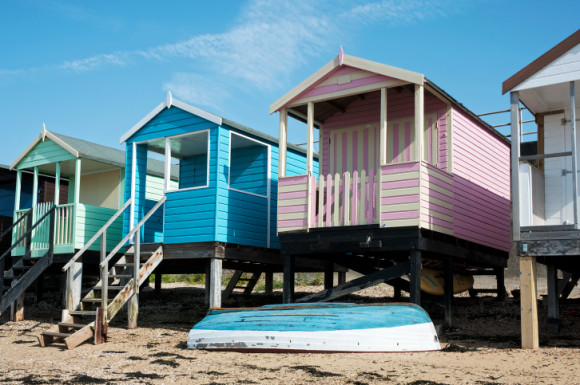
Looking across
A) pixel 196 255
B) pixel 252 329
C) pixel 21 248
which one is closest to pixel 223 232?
pixel 196 255

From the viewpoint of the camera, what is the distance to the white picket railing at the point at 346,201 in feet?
40.4

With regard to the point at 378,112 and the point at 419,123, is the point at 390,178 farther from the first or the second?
the point at 378,112

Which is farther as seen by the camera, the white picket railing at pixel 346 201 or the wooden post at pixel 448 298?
the wooden post at pixel 448 298

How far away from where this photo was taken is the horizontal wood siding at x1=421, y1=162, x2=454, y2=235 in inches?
470

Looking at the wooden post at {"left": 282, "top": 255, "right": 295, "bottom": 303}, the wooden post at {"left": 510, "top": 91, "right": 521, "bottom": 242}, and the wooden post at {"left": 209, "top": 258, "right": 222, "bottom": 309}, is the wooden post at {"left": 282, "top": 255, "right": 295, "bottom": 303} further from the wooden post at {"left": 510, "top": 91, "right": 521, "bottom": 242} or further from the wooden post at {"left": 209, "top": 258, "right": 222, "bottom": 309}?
the wooden post at {"left": 510, "top": 91, "right": 521, "bottom": 242}

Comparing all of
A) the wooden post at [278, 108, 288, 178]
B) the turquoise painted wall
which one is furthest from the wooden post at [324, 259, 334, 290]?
the wooden post at [278, 108, 288, 178]

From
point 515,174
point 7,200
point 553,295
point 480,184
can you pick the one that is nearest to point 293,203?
point 515,174

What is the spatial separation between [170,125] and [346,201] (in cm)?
504

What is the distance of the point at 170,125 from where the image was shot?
1551 cm

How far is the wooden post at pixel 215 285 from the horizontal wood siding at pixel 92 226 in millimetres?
3666

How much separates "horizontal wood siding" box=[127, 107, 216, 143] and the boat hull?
508 cm

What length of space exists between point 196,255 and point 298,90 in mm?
3983

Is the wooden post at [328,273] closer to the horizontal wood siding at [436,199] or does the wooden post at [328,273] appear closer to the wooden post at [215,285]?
the wooden post at [215,285]

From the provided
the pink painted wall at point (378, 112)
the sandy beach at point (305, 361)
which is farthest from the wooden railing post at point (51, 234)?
the pink painted wall at point (378, 112)
